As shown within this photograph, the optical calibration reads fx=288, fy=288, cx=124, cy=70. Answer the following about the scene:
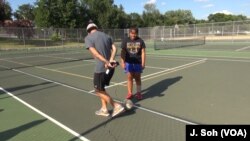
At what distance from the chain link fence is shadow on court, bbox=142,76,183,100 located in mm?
26450

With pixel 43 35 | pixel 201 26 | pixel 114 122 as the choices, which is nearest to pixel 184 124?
pixel 114 122

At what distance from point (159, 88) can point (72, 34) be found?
34916mm

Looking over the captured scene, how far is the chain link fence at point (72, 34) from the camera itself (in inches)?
1475

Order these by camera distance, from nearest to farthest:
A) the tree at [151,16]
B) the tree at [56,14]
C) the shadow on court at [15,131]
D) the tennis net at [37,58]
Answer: the shadow on court at [15,131] < the tennis net at [37,58] < the tree at [56,14] < the tree at [151,16]

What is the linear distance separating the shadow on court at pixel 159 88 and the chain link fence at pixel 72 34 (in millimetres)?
26450

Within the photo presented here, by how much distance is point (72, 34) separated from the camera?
4253 centimetres

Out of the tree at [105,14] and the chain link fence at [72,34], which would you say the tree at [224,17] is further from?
Result: the chain link fence at [72,34]

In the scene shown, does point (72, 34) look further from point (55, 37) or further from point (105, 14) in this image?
point (105, 14)

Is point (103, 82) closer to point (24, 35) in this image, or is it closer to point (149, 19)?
point (24, 35)

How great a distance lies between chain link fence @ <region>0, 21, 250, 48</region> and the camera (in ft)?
123

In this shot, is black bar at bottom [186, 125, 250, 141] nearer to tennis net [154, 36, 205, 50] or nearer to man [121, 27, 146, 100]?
man [121, 27, 146, 100]

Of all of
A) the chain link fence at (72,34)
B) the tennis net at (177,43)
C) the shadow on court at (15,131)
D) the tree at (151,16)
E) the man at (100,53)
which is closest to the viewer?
the shadow on court at (15,131)

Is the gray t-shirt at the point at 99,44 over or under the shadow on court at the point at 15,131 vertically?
over

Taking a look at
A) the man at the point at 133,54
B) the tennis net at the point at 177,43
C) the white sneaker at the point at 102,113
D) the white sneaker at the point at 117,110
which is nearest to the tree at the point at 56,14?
the tennis net at the point at 177,43
